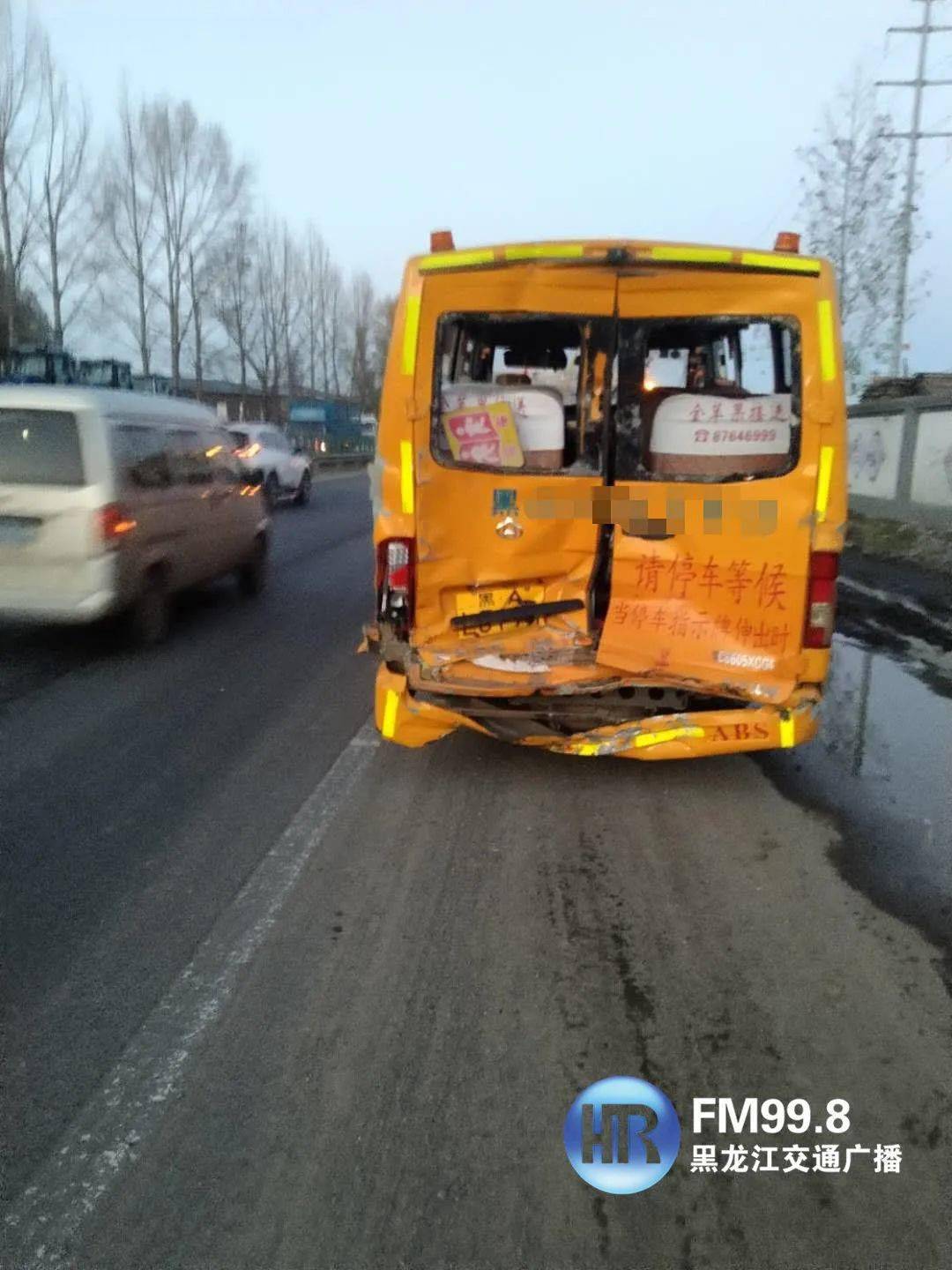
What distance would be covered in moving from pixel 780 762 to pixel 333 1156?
4.05 meters

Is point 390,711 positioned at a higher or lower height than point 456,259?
lower

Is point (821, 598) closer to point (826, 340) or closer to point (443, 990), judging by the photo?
point (826, 340)

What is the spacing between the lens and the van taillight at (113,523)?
770 centimetres

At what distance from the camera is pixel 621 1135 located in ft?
9.43

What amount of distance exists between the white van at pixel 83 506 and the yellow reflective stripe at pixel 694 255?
456cm

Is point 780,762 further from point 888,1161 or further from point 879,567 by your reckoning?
point 879,567

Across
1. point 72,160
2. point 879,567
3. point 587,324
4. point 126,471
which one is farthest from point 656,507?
point 72,160

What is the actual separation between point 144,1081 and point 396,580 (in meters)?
2.85

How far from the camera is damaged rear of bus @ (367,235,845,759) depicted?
507 centimetres

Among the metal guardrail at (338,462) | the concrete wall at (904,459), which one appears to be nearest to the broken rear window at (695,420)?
the concrete wall at (904,459)

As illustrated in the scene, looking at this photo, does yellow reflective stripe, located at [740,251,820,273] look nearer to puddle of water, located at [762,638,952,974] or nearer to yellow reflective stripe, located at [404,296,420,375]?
yellow reflective stripe, located at [404,296,420,375]

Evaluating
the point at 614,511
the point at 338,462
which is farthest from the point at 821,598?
the point at 338,462

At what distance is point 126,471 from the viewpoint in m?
8.03

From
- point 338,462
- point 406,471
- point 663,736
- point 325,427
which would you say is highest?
point 406,471
